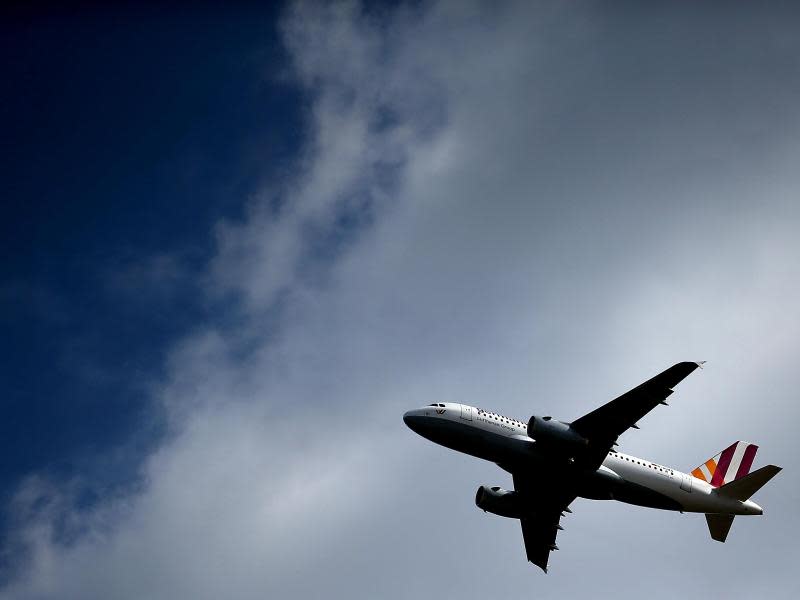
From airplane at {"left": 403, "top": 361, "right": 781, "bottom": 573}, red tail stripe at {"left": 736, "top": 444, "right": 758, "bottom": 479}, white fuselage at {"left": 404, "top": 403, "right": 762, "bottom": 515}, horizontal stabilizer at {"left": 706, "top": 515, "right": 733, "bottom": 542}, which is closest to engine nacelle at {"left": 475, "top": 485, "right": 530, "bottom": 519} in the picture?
airplane at {"left": 403, "top": 361, "right": 781, "bottom": 573}

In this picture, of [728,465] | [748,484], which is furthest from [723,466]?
[748,484]

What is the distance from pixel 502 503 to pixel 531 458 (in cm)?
925

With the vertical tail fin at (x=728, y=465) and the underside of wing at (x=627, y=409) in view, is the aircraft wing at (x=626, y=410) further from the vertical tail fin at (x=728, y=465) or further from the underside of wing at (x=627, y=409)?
the vertical tail fin at (x=728, y=465)

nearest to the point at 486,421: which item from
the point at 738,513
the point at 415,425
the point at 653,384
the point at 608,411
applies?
the point at 415,425

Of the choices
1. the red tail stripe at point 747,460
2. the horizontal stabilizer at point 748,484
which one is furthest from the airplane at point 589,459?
the red tail stripe at point 747,460

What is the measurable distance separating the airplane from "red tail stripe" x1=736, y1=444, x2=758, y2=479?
8.56 ft

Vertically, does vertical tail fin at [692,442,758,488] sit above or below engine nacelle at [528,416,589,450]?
below

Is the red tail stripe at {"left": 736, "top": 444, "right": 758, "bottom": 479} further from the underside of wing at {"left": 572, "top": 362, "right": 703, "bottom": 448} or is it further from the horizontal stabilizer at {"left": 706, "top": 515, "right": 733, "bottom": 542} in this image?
the underside of wing at {"left": 572, "top": 362, "right": 703, "bottom": 448}

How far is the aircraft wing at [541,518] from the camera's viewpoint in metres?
61.0

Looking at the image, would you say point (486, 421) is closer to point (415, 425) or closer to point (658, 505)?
point (415, 425)

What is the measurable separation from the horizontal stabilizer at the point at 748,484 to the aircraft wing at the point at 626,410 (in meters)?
11.3

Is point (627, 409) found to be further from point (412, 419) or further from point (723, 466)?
point (723, 466)

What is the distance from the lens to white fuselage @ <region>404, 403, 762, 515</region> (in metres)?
55.5

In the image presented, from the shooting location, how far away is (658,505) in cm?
5766
